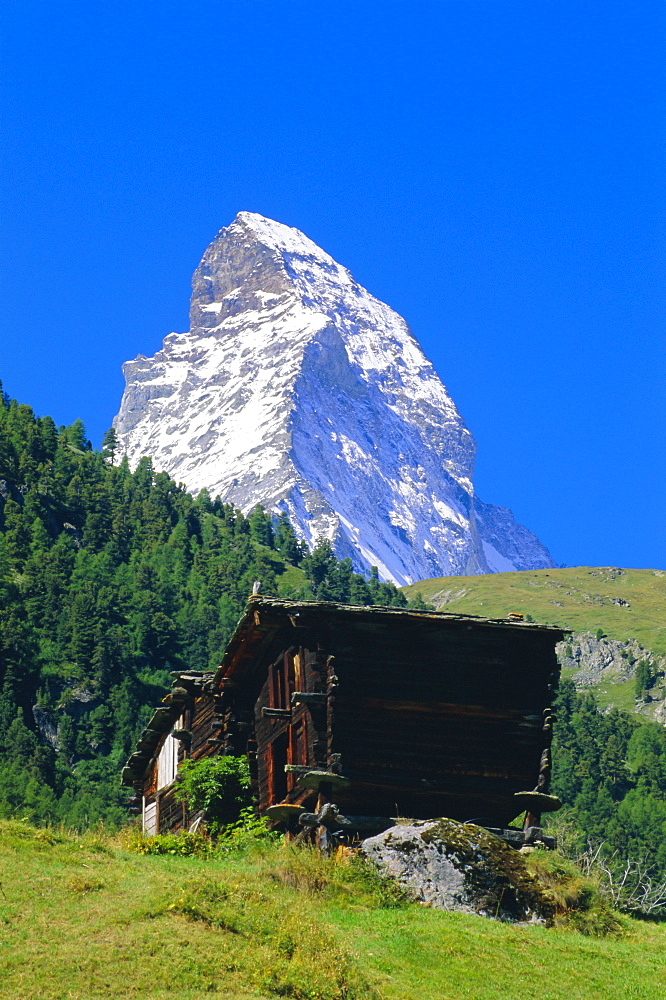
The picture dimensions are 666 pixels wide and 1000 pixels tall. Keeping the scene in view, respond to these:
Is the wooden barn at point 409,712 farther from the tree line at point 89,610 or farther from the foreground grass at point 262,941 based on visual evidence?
the tree line at point 89,610

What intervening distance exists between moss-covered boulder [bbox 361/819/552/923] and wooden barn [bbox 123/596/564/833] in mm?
3330

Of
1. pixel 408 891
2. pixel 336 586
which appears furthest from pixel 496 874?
pixel 336 586

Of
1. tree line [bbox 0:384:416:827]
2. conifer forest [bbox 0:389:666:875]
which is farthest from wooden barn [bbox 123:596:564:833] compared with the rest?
tree line [bbox 0:384:416:827]

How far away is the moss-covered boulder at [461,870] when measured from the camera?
73.8ft

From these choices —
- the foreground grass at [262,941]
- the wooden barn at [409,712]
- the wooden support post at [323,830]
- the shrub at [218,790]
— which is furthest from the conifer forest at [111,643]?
the foreground grass at [262,941]

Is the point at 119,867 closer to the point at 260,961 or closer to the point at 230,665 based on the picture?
the point at 260,961

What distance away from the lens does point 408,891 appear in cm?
Result: 2266

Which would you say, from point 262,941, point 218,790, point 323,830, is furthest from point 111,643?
point 262,941

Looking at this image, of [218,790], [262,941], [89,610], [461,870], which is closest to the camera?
[262,941]

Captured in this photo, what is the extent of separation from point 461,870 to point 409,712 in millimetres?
6169

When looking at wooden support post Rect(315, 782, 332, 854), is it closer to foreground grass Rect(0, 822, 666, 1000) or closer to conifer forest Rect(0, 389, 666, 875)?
foreground grass Rect(0, 822, 666, 1000)

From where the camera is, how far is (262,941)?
1792 cm

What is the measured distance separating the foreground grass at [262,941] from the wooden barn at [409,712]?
5101 millimetres

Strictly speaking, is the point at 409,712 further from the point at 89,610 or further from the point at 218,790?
the point at 89,610
